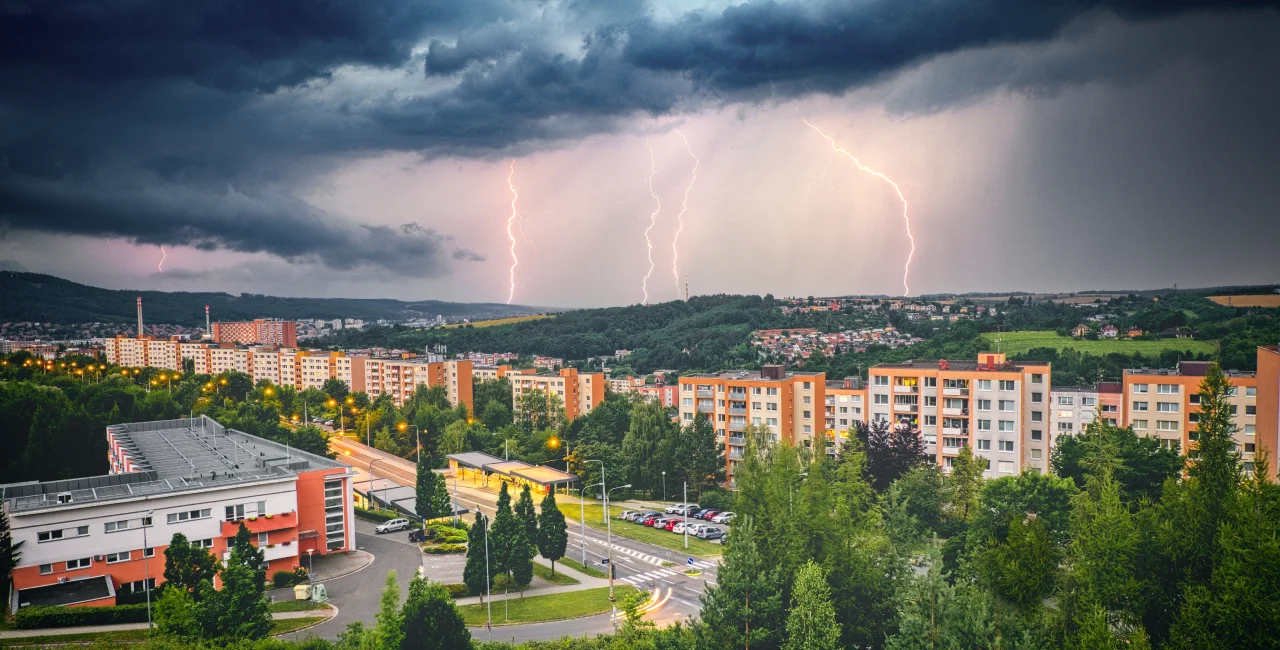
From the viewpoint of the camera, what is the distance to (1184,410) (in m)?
41.7

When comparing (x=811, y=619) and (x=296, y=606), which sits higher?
(x=811, y=619)

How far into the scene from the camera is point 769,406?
47.2 m

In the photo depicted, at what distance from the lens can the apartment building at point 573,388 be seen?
69.6 metres

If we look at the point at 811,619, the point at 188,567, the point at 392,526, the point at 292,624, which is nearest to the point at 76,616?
the point at 188,567

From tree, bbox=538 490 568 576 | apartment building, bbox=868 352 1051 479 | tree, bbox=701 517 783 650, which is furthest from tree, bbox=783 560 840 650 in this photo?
apartment building, bbox=868 352 1051 479

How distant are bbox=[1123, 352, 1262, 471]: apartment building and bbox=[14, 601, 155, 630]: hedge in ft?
158

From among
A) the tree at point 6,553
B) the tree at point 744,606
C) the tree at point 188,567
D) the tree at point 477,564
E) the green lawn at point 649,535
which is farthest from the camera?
the green lawn at point 649,535

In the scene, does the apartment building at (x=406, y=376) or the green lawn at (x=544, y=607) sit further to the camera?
the apartment building at (x=406, y=376)

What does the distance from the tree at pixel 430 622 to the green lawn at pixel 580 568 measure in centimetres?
1242

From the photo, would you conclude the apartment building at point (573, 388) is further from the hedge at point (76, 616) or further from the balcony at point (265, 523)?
the hedge at point (76, 616)

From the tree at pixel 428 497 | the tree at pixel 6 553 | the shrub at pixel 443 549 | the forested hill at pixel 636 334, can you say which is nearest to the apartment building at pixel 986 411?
the shrub at pixel 443 549

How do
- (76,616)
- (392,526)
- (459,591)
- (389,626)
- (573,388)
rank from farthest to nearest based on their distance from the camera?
(573,388) → (392,526) → (459,591) → (76,616) → (389,626)

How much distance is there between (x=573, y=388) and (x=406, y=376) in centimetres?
2031

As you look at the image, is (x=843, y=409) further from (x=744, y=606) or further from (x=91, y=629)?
(x=91, y=629)
